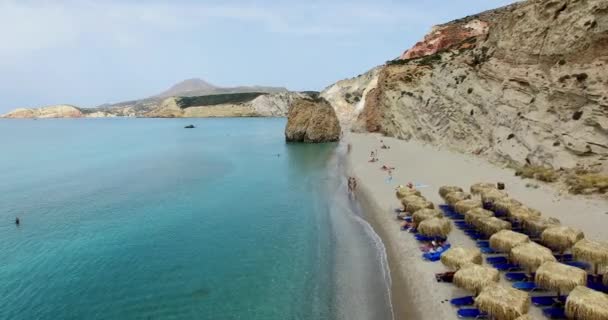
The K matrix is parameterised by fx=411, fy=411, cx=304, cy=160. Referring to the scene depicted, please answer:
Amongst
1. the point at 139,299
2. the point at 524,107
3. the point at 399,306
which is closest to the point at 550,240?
the point at 399,306

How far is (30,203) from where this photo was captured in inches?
1398

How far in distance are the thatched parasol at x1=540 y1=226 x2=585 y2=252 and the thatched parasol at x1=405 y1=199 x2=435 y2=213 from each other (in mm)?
6931

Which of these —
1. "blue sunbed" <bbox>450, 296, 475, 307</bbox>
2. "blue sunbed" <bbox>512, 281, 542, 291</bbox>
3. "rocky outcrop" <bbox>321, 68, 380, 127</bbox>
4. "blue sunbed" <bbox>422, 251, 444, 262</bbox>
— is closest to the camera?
"blue sunbed" <bbox>450, 296, 475, 307</bbox>

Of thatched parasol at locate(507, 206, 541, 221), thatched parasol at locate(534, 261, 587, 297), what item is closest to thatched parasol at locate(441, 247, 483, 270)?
thatched parasol at locate(534, 261, 587, 297)

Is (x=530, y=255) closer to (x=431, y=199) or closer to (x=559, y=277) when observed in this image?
(x=559, y=277)

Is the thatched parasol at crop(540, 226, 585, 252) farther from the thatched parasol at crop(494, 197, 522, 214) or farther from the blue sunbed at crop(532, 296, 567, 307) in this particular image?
the blue sunbed at crop(532, 296, 567, 307)

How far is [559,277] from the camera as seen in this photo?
14906mm

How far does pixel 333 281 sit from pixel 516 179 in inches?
811

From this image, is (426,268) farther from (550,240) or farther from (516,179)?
(516,179)

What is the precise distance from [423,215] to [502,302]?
388 inches

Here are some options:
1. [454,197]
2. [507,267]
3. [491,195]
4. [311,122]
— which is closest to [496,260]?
[507,267]

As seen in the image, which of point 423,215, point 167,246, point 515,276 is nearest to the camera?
point 515,276

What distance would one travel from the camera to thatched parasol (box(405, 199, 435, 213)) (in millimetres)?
25159

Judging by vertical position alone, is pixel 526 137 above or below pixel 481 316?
above
